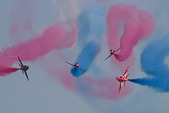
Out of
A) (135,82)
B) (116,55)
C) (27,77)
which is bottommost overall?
(135,82)

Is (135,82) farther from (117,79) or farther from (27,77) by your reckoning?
(27,77)

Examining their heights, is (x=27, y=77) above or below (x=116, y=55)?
above

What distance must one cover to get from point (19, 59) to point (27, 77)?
7.44 ft

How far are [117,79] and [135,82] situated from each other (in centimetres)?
259

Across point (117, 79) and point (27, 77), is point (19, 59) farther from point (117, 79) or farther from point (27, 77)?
point (117, 79)

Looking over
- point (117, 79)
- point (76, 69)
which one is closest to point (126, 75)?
point (117, 79)

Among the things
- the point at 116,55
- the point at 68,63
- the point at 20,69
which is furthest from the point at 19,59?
the point at 116,55

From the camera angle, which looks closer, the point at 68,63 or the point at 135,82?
the point at 135,82

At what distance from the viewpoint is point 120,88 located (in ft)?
104

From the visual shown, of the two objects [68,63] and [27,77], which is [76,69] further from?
[27,77]

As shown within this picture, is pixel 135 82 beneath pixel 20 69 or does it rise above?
beneath

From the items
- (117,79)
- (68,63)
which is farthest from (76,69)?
(117,79)

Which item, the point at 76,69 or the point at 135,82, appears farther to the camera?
the point at 76,69

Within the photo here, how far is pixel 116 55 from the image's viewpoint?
101 ft
